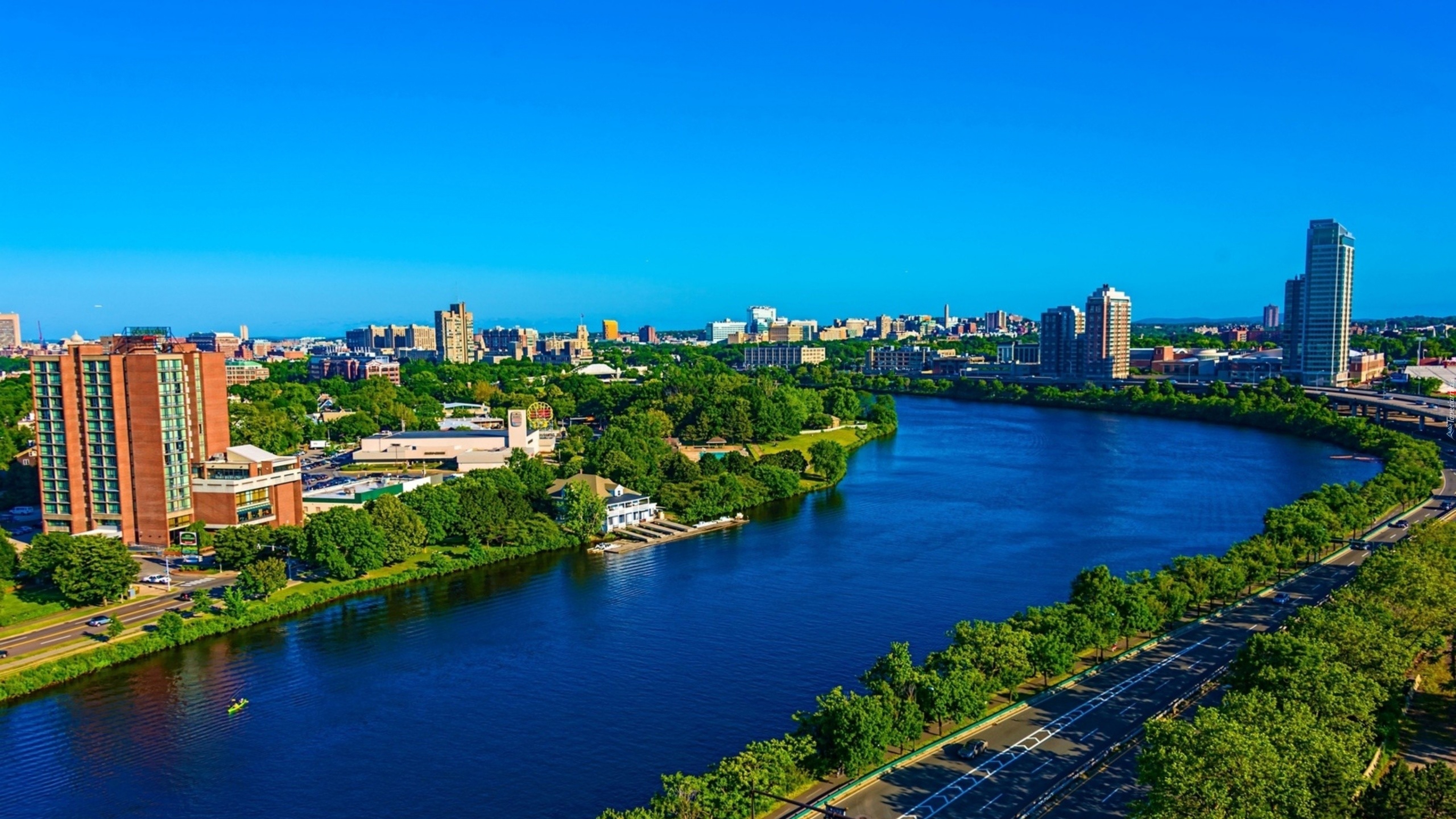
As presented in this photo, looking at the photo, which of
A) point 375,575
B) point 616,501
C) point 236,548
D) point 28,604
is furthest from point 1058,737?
point 28,604

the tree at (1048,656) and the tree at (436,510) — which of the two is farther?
the tree at (436,510)

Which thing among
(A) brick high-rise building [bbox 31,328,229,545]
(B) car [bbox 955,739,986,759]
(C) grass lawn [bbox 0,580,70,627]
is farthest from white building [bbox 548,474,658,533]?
(B) car [bbox 955,739,986,759]

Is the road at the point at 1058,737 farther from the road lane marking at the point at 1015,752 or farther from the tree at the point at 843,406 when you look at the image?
the tree at the point at 843,406

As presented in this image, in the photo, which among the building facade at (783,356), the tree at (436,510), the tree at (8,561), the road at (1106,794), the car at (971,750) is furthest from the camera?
the building facade at (783,356)

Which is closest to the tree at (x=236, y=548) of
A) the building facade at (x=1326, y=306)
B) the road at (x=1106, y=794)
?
the road at (x=1106, y=794)

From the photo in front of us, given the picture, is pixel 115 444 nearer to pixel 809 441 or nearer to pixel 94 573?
pixel 94 573

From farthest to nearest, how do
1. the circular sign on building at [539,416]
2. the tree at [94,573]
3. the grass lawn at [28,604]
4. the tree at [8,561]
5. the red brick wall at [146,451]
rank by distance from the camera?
the circular sign on building at [539,416]
the red brick wall at [146,451]
the tree at [8,561]
the tree at [94,573]
the grass lawn at [28,604]

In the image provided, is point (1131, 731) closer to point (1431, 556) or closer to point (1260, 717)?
point (1260, 717)
